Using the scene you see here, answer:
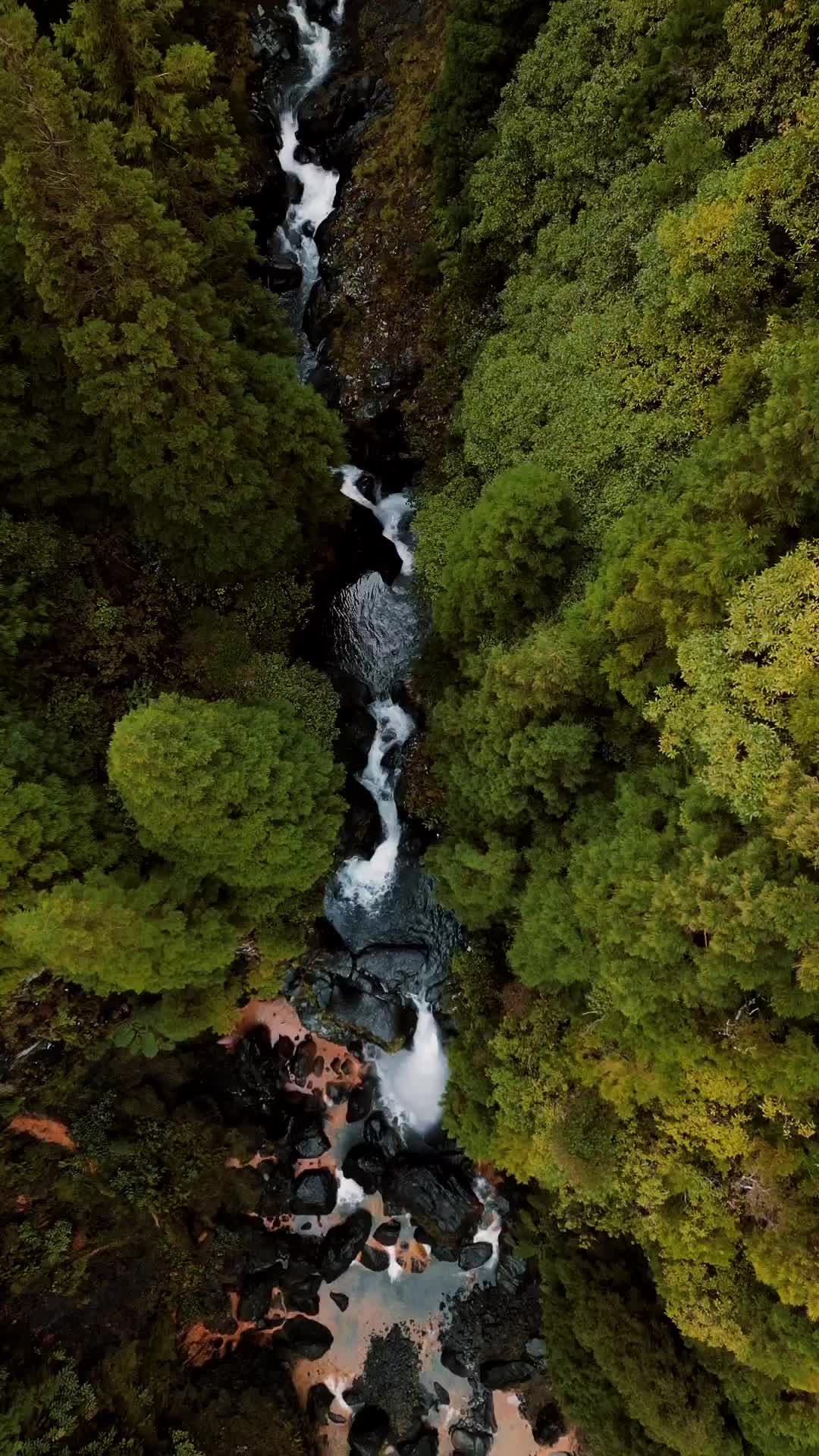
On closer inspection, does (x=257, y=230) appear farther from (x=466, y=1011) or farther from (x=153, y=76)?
(x=466, y=1011)

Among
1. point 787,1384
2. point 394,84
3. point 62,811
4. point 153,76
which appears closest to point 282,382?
point 153,76

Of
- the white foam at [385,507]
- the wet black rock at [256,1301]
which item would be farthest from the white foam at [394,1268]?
the white foam at [385,507]

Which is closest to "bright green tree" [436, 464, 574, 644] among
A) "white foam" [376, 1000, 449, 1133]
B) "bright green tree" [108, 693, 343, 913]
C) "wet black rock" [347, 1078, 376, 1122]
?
"bright green tree" [108, 693, 343, 913]

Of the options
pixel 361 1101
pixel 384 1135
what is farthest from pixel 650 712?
pixel 384 1135

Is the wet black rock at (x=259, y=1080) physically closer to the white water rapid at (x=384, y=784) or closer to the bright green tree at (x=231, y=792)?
the white water rapid at (x=384, y=784)

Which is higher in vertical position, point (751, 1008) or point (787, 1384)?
point (751, 1008)
